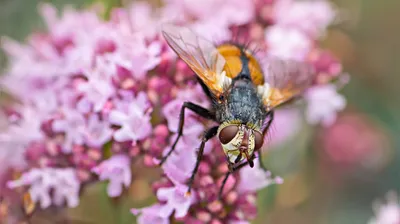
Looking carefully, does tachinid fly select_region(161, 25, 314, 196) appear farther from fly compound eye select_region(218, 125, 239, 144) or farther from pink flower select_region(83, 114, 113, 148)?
pink flower select_region(83, 114, 113, 148)

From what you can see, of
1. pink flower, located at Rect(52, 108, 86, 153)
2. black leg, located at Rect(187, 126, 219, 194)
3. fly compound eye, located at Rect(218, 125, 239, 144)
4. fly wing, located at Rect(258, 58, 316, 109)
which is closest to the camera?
fly compound eye, located at Rect(218, 125, 239, 144)

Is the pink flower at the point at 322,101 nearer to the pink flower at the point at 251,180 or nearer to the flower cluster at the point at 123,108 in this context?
the flower cluster at the point at 123,108

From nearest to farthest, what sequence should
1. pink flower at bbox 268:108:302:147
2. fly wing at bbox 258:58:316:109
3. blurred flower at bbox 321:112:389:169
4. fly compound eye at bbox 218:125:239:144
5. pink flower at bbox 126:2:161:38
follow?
fly compound eye at bbox 218:125:239:144, fly wing at bbox 258:58:316:109, pink flower at bbox 126:2:161:38, pink flower at bbox 268:108:302:147, blurred flower at bbox 321:112:389:169

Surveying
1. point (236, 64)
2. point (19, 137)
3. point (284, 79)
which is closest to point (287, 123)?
point (284, 79)

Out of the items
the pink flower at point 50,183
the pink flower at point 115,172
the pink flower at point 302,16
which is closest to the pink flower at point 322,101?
the pink flower at point 302,16

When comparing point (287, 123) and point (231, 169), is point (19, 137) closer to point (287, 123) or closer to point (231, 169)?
point (231, 169)

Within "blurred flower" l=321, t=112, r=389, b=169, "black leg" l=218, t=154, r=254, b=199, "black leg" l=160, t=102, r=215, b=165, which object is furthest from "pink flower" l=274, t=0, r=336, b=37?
"black leg" l=218, t=154, r=254, b=199

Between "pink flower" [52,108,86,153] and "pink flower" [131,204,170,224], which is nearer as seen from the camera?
"pink flower" [131,204,170,224]

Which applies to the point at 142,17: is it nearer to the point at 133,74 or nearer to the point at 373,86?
the point at 133,74
